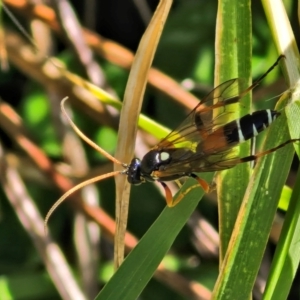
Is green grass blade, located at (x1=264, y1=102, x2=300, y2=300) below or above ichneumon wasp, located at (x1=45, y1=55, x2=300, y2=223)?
below

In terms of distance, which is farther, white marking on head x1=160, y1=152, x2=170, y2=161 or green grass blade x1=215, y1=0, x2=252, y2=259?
white marking on head x1=160, y1=152, x2=170, y2=161

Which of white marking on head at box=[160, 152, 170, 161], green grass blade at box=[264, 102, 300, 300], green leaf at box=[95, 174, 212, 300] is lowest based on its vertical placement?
green leaf at box=[95, 174, 212, 300]

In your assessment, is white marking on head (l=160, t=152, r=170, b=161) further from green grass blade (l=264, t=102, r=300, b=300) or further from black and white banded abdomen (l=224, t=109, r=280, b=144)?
green grass blade (l=264, t=102, r=300, b=300)

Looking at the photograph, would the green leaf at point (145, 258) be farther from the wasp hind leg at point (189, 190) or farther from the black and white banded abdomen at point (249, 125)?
the black and white banded abdomen at point (249, 125)

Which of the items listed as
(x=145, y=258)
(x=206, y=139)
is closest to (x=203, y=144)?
(x=206, y=139)

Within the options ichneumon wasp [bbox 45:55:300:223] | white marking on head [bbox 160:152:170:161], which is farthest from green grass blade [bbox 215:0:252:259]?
white marking on head [bbox 160:152:170:161]

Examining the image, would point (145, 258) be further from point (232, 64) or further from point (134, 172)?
point (232, 64)

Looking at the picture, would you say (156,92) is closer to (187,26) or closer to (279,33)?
(187,26)

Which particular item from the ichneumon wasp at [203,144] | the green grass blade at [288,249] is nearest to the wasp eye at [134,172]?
the ichneumon wasp at [203,144]

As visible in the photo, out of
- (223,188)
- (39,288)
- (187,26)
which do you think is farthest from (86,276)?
(187,26)

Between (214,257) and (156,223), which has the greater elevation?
(214,257)
